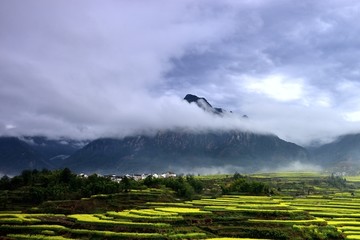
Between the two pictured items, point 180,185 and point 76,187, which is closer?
point 76,187

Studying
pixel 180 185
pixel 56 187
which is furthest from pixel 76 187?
pixel 180 185

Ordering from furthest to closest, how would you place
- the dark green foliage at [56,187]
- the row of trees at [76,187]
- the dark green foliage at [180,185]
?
the dark green foliage at [180,185]
the row of trees at [76,187]
the dark green foliage at [56,187]

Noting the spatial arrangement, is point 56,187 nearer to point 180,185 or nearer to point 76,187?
point 76,187

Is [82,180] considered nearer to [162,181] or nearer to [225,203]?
[162,181]

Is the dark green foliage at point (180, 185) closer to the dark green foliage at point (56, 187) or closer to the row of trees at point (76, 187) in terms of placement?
the row of trees at point (76, 187)

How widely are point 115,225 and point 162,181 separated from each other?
245 feet

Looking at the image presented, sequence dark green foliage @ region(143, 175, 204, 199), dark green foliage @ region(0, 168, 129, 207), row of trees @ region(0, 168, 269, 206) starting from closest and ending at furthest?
dark green foliage @ region(0, 168, 129, 207) < row of trees @ region(0, 168, 269, 206) < dark green foliage @ region(143, 175, 204, 199)

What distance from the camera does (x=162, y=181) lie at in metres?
132


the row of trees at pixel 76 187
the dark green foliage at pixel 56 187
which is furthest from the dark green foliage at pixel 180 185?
the dark green foliage at pixel 56 187

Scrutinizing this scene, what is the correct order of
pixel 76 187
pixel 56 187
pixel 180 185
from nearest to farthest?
pixel 56 187
pixel 76 187
pixel 180 185

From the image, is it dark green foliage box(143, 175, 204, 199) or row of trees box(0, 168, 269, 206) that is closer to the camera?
row of trees box(0, 168, 269, 206)

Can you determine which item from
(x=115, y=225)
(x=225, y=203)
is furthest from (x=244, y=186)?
(x=115, y=225)

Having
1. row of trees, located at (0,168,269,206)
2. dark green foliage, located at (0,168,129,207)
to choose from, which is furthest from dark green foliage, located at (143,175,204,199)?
dark green foliage, located at (0,168,129,207)

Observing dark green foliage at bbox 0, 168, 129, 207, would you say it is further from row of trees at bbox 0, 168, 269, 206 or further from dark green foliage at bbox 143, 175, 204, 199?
dark green foliage at bbox 143, 175, 204, 199
